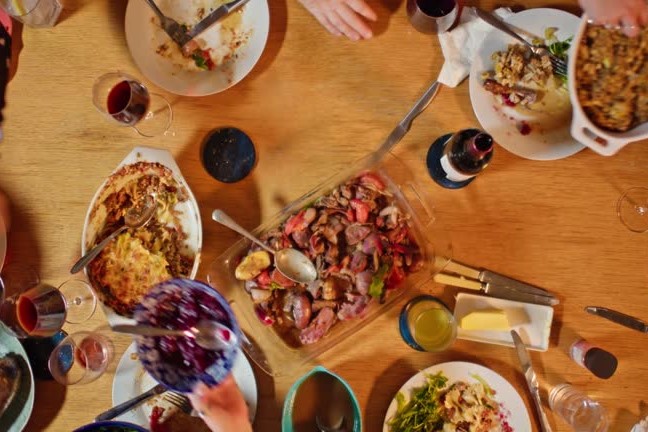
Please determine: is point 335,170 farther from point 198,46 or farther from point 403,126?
point 198,46

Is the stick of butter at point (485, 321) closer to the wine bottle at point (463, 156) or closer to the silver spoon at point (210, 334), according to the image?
the wine bottle at point (463, 156)

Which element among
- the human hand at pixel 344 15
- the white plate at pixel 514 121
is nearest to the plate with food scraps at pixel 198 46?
the human hand at pixel 344 15

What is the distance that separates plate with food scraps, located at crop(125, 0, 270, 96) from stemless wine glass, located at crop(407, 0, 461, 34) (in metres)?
0.43

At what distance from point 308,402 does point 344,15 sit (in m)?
1.11

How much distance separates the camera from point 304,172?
68.6 inches

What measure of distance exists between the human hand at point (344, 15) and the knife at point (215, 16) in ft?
0.65

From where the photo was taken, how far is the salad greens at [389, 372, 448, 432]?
63.7 inches

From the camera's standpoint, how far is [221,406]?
147cm

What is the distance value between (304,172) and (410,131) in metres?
0.34

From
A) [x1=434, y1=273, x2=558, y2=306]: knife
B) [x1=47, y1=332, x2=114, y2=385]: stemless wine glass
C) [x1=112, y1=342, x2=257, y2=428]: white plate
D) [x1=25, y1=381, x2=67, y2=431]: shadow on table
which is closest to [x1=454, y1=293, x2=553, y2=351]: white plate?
[x1=434, y1=273, x2=558, y2=306]: knife

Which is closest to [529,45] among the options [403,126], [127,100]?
[403,126]

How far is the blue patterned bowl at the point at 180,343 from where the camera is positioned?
56.3 inches

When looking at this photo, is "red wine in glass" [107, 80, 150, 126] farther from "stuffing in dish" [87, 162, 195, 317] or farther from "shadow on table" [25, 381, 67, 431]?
"shadow on table" [25, 381, 67, 431]

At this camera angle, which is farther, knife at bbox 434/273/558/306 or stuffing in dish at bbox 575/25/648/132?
knife at bbox 434/273/558/306
